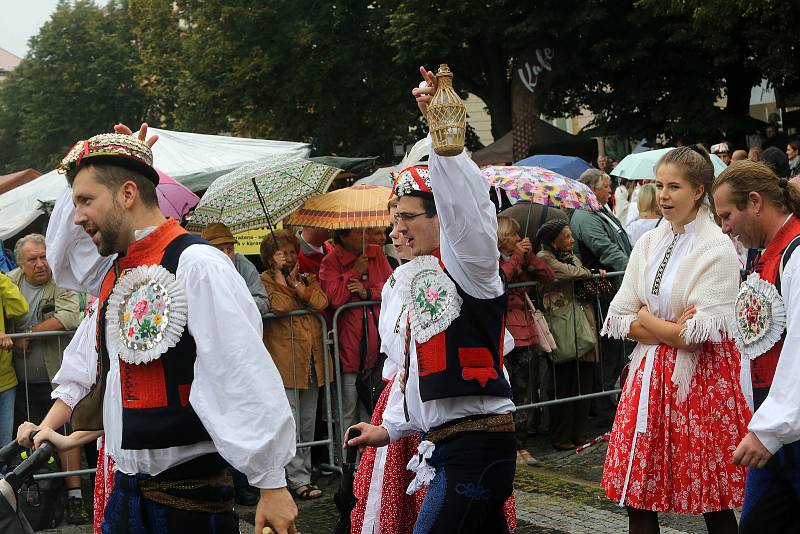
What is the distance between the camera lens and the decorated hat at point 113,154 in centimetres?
357

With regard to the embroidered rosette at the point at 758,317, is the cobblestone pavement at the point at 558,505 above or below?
below

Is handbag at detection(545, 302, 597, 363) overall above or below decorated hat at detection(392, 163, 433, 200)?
below

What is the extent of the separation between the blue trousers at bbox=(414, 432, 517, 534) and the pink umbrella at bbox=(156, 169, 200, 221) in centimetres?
467

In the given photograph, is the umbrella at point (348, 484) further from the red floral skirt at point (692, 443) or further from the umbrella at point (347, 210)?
the umbrella at point (347, 210)

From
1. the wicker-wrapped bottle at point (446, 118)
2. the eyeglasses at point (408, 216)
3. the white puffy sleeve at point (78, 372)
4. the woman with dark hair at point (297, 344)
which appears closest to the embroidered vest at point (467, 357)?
the eyeglasses at point (408, 216)

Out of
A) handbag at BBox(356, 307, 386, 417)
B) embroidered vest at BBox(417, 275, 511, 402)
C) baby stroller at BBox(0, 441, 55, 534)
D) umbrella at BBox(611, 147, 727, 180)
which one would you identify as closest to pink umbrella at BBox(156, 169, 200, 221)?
handbag at BBox(356, 307, 386, 417)

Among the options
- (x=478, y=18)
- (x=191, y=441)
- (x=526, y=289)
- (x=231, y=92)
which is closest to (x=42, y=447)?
(x=191, y=441)

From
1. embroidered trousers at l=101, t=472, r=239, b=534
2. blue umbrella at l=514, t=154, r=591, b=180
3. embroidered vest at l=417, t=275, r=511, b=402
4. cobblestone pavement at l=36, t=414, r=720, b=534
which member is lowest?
cobblestone pavement at l=36, t=414, r=720, b=534

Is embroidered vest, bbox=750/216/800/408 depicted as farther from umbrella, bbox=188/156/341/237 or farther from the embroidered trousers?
umbrella, bbox=188/156/341/237

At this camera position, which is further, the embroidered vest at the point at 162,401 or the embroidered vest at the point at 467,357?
the embroidered vest at the point at 467,357

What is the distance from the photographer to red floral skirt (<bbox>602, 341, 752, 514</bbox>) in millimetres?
5207

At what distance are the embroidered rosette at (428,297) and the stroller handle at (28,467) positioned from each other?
1.38 metres

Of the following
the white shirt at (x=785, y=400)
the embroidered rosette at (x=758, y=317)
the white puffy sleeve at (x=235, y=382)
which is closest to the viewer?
the white puffy sleeve at (x=235, y=382)

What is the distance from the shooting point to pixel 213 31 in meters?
30.4
